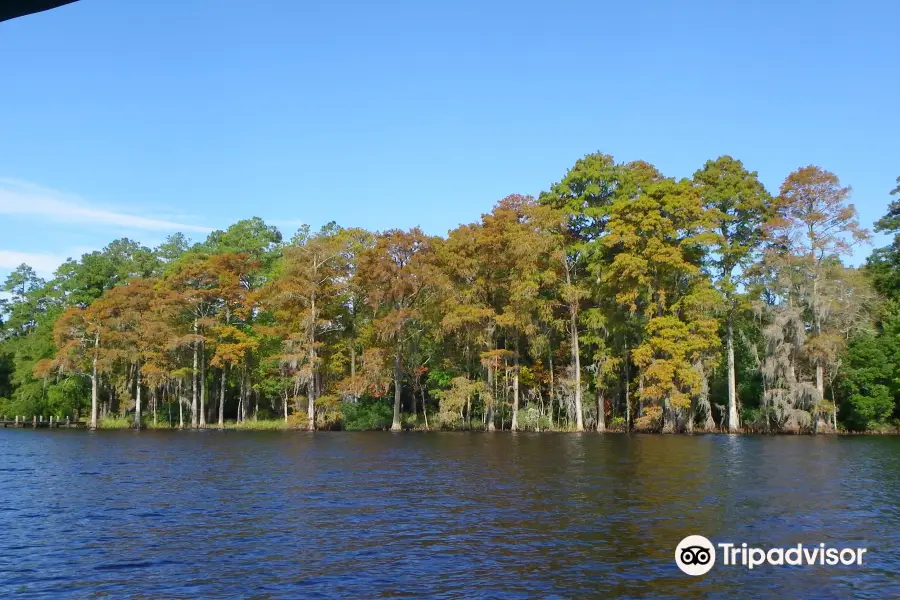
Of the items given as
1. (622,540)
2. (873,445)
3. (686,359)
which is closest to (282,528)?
(622,540)

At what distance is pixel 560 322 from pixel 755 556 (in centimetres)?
4194

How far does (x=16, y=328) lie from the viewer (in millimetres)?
84062

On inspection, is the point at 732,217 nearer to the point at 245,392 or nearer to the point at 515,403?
the point at 515,403

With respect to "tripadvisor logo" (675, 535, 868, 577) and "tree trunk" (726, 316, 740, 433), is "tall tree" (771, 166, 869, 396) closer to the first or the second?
"tree trunk" (726, 316, 740, 433)

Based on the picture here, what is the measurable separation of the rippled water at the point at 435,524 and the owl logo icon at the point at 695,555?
21 centimetres

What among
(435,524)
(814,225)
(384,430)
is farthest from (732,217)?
(435,524)

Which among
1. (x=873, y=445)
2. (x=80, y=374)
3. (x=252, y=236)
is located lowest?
(x=873, y=445)

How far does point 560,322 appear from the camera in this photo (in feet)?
177

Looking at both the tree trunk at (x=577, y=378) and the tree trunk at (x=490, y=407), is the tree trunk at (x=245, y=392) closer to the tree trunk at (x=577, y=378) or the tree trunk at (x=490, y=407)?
the tree trunk at (x=490, y=407)

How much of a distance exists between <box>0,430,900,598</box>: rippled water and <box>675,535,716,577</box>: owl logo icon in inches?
8.2

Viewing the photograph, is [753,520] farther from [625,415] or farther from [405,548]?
[625,415]

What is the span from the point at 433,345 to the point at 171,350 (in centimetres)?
2233

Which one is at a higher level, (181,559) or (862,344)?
(862,344)

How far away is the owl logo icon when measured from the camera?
1159 centimetres
